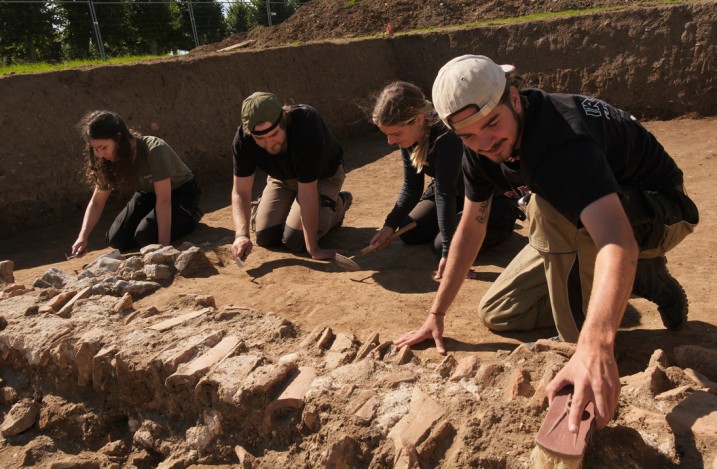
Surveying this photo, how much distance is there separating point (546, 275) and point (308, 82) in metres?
5.80

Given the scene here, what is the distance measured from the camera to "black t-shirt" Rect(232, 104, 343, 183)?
416 centimetres

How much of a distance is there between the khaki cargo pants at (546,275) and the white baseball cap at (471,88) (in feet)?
1.87

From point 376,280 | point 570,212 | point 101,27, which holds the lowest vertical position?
point 376,280

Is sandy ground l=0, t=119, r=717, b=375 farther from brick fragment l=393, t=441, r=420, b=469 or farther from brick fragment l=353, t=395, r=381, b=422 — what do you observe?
brick fragment l=393, t=441, r=420, b=469

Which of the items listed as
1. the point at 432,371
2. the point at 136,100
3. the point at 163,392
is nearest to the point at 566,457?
the point at 432,371

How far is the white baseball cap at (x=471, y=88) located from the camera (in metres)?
2.05

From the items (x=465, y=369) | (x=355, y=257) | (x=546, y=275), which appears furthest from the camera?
(x=355, y=257)

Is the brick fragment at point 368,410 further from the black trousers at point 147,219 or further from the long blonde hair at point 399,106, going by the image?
the black trousers at point 147,219

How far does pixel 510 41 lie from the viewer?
810cm

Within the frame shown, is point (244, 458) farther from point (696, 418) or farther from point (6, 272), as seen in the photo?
point (6, 272)

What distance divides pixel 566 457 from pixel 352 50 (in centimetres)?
734

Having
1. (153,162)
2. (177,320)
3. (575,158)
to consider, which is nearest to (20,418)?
(177,320)

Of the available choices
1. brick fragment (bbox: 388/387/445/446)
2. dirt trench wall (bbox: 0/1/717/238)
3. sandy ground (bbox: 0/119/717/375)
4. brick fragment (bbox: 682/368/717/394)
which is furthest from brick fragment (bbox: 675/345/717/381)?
dirt trench wall (bbox: 0/1/717/238)

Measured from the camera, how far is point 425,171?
4211 mm
